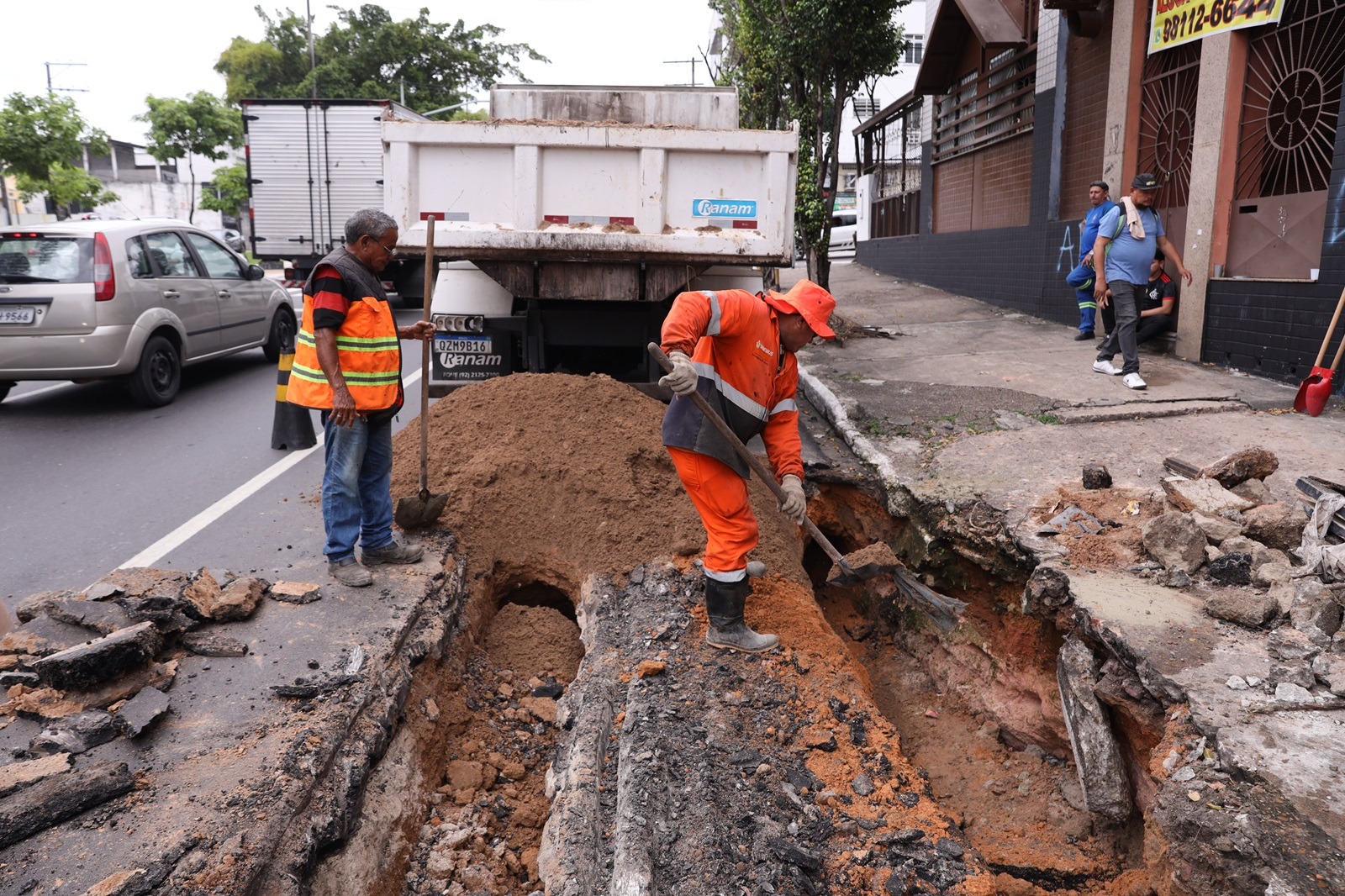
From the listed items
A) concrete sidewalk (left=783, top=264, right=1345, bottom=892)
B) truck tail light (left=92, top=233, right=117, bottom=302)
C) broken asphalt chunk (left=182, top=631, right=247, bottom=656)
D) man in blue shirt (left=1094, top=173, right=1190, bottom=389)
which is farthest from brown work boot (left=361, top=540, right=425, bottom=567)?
man in blue shirt (left=1094, top=173, right=1190, bottom=389)

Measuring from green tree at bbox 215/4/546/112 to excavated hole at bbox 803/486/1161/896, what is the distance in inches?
1515

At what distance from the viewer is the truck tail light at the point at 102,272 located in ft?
25.2

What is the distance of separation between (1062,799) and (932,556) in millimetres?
1512

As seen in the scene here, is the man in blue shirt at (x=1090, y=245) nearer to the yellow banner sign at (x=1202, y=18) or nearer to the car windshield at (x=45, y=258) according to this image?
the yellow banner sign at (x=1202, y=18)

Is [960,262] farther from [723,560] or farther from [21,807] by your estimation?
[21,807]

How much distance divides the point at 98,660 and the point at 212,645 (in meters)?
0.46

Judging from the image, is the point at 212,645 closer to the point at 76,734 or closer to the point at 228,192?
the point at 76,734

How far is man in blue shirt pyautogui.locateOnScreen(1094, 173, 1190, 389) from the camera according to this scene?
7273 millimetres

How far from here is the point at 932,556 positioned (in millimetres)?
4801

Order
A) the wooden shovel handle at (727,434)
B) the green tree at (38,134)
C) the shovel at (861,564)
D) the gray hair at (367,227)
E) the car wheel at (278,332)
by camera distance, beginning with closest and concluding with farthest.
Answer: the wooden shovel handle at (727,434), the shovel at (861,564), the gray hair at (367,227), the car wheel at (278,332), the green tree at (38,134)

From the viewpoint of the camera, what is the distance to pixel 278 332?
1063 cm

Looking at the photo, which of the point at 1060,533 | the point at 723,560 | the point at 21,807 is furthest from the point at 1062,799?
the point at 21,807

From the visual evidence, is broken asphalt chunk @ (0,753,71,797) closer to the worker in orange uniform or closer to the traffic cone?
the worker in orange uniform

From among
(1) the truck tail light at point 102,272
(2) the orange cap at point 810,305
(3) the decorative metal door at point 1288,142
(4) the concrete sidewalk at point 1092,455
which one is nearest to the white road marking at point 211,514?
(1) the truck tail light at point 102,272
